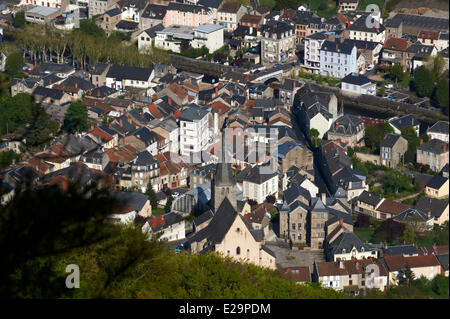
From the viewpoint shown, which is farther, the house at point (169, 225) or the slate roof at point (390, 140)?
the slate roof at point (390, 140)

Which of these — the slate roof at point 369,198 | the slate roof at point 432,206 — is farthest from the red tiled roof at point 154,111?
the slate roof at point 432,206

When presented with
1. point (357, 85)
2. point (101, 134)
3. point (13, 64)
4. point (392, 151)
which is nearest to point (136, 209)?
point (101, 134)

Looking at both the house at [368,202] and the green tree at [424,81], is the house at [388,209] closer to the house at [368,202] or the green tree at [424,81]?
the house at [368,202]

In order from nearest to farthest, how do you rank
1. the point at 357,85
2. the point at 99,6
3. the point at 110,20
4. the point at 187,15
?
the point at 357,85 < the point at 187,15 < the point at 110,20 < the point at 99,6

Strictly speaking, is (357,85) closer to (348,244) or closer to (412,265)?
(348,244)

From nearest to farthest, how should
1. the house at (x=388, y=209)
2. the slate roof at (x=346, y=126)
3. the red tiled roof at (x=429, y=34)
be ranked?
the house at (x=388, y=209)
the slate roof at (x=346, y=126)
the red tiled roof at (x=429, y=34)

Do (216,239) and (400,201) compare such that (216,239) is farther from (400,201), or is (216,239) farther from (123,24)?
(123,24)
